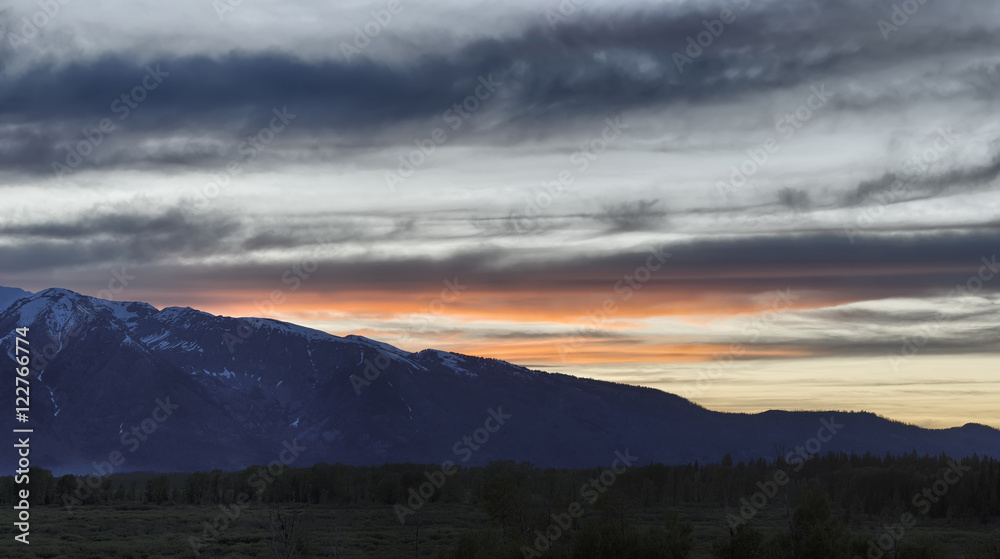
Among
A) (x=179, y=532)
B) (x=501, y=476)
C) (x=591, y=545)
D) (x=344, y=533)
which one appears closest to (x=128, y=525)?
(x=179, y=532)

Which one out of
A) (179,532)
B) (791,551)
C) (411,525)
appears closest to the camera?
(791,551)

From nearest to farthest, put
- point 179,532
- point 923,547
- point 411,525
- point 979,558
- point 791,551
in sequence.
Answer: point 791,551, point 979,558, point 923,547, point 179,532, point 411,525

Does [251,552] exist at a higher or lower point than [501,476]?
lower

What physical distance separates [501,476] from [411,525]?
151 ft

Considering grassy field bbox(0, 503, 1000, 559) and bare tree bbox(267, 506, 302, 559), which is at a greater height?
bare tree bbox(267, 506, 302, 559)

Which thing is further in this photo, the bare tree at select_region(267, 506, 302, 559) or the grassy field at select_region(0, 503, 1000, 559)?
the grassy field at select_region(0, 503, 1000, 559)

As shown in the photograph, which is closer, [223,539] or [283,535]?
[283,535]

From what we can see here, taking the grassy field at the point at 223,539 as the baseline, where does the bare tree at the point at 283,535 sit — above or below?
above

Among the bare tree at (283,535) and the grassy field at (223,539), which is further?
the grassy field at (223,539)

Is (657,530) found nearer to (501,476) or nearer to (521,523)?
(521,523)

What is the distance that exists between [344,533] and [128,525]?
4223cm

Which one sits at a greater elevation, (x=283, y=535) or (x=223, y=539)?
(x=283, y=535)

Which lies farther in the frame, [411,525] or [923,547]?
[411,525]

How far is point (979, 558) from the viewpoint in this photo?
374 feet
